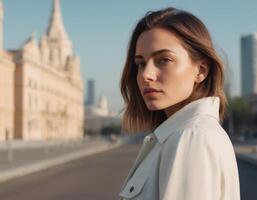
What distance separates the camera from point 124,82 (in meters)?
2.13

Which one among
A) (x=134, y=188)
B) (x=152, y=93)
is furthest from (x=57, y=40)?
(x=134, y=188)

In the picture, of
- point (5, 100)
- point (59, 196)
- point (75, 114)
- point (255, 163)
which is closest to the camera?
point (59, 196)

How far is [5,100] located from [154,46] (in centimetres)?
7119

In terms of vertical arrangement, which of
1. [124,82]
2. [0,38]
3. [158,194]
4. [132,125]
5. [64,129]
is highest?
[0,38]

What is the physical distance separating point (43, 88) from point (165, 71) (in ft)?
281

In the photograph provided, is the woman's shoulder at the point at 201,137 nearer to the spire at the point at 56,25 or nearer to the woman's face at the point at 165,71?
the woman's face at the point at 165,71

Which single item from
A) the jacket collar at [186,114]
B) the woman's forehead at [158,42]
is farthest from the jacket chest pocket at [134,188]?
the woman's forehead at [158,42]

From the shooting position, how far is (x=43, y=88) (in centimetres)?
8612

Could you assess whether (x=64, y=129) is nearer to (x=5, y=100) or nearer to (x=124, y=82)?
(x=5, y=100)

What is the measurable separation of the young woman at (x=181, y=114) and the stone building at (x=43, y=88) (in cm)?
6728

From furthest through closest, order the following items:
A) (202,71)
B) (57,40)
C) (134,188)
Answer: (57,40) < (202,71) < (134,188)

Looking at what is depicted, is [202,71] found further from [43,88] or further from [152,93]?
[43,88]

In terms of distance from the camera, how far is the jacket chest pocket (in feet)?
5.10

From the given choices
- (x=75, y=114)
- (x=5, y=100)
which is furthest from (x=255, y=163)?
(x=75, y=114)
